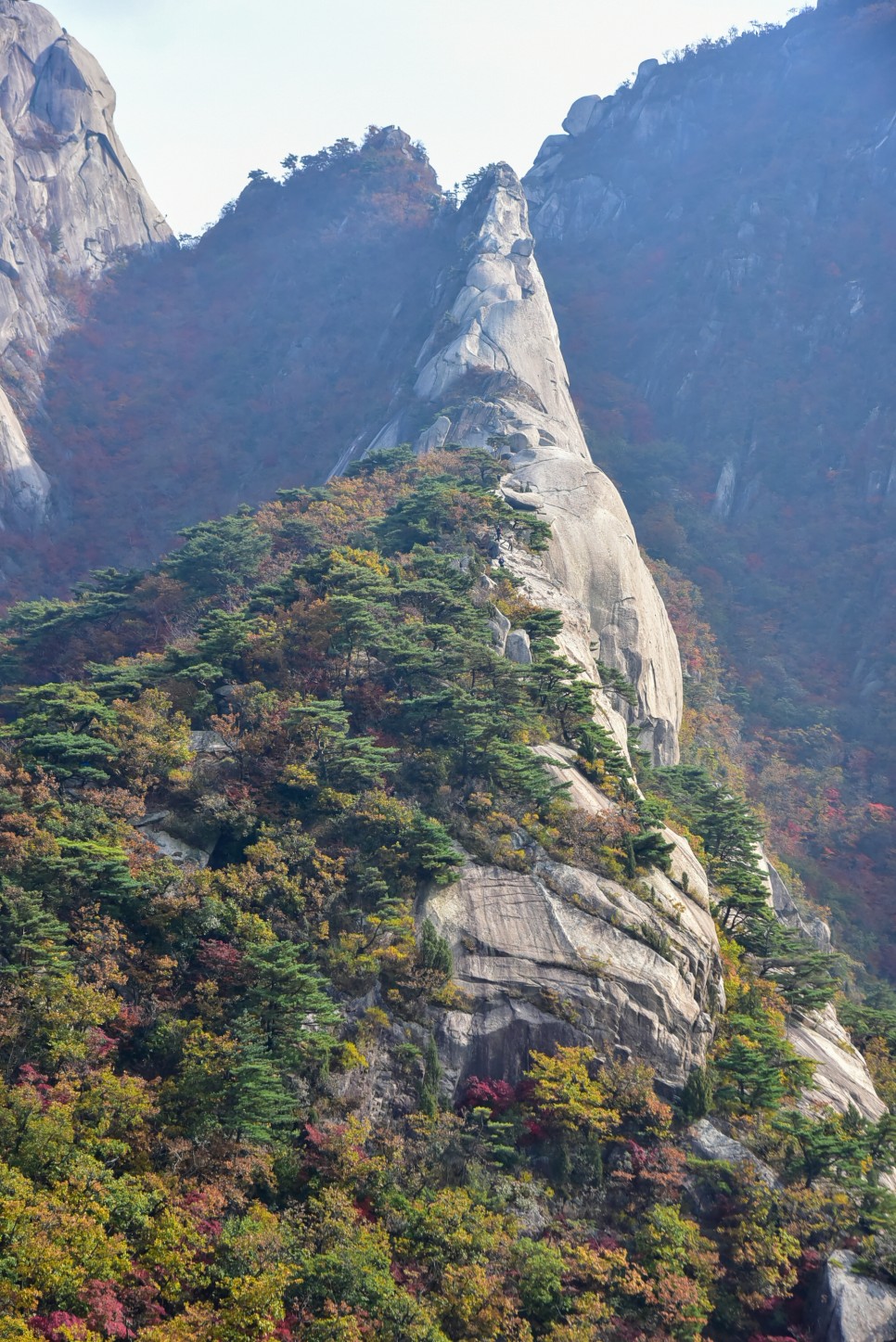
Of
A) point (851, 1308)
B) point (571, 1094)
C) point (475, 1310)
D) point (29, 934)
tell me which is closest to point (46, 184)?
point (29, 934)

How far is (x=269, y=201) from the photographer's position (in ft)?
334

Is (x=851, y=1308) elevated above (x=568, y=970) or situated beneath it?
situated beneath

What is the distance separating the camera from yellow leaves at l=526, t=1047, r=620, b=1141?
19.9 metres

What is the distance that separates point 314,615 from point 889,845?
3632cm

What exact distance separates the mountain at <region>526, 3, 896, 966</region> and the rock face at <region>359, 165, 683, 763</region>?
12.8 m

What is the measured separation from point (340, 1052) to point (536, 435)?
140ft

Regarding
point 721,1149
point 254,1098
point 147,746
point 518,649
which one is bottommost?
point 721,1149

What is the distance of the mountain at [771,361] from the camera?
58.8 m

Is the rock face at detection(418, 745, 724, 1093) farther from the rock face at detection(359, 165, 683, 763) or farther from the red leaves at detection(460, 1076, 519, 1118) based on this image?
the rock face at detection(359, 165, 683, 763)

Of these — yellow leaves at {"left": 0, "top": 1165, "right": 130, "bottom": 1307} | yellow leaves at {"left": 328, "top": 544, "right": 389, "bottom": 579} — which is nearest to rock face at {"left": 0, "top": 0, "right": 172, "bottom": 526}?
yellow leaves at {"left": 328, "top": 544, "right": 389, "bottom": 579}

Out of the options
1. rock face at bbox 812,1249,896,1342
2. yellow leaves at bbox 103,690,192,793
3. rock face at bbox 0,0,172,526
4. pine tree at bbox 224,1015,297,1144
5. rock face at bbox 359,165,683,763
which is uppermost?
rock face at bbox 0,0,172,526

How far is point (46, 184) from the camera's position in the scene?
3270 inches

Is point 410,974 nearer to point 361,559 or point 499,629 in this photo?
point 499,629

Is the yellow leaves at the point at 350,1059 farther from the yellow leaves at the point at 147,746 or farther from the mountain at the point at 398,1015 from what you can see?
the yellow leaves at the point at 147,746
